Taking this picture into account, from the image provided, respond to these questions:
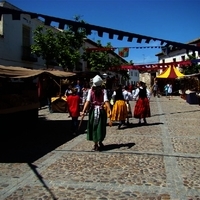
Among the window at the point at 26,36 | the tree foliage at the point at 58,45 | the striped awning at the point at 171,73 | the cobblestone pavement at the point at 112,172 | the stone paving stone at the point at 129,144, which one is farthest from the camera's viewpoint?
the striped awning at the point at 171,73

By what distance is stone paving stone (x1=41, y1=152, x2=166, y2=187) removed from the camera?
5156mm

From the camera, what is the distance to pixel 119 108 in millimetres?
10547

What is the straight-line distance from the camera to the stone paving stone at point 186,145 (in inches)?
287

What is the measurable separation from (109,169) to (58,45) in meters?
18.7

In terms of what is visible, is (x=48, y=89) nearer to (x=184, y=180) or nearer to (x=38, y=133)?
(x=38, y=133)

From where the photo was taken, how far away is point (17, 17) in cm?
738

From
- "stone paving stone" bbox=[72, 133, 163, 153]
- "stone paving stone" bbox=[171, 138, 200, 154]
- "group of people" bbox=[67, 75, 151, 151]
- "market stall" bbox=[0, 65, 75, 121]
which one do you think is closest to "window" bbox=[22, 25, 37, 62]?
"market stall" bbox=[0, 65, 75, 121]

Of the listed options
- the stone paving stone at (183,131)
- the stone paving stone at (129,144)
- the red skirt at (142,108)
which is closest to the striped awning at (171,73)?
the red skirt at (142,108)

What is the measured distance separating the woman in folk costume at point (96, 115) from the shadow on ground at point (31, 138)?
3.59ft

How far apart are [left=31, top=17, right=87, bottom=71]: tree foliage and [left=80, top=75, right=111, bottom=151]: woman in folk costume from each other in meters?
16.1

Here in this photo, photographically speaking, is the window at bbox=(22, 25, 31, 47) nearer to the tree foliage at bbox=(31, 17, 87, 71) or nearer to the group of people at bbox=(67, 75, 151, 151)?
the tree foliage at bbox=(31, 17, 87, 71)

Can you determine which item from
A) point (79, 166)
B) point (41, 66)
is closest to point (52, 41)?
point (41, 66)

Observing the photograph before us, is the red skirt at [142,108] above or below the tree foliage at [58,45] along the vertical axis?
below

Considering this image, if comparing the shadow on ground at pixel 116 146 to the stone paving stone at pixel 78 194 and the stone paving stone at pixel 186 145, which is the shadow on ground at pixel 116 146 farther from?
the stone paving stone at pixel 78 194
